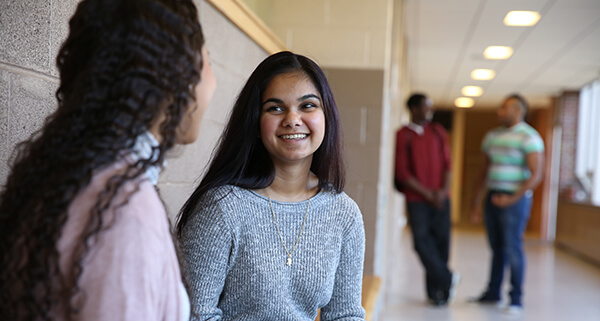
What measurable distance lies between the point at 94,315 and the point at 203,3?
139 cm

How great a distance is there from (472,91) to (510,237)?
19.6 feet

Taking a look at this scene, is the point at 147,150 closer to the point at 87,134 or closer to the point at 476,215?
the point at 87,134

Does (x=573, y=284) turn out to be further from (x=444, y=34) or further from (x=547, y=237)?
(x=547, y=237)

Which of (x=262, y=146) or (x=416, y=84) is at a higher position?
(x=416, y=84)

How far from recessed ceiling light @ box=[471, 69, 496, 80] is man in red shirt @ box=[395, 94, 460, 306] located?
3.68m

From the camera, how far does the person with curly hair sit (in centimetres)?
135

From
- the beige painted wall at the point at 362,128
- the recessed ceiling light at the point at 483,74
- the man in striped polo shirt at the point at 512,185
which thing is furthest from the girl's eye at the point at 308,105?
the recessed ceiling light at the point at 483,74

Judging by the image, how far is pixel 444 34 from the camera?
579 centimetres

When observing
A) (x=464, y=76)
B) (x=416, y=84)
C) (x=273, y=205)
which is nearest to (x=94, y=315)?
(x=273, y=205)

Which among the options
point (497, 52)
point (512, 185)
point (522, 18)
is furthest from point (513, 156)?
point (497, 52)

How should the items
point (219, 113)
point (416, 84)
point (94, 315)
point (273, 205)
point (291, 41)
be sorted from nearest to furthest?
point (94, 315) → point (273, 205) → point (219, 113) → point (291, 41) → point (416, 84)

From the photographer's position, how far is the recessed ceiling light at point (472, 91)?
9.45m

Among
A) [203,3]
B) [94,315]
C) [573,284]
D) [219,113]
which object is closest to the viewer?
[94,315]

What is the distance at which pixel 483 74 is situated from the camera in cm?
802
